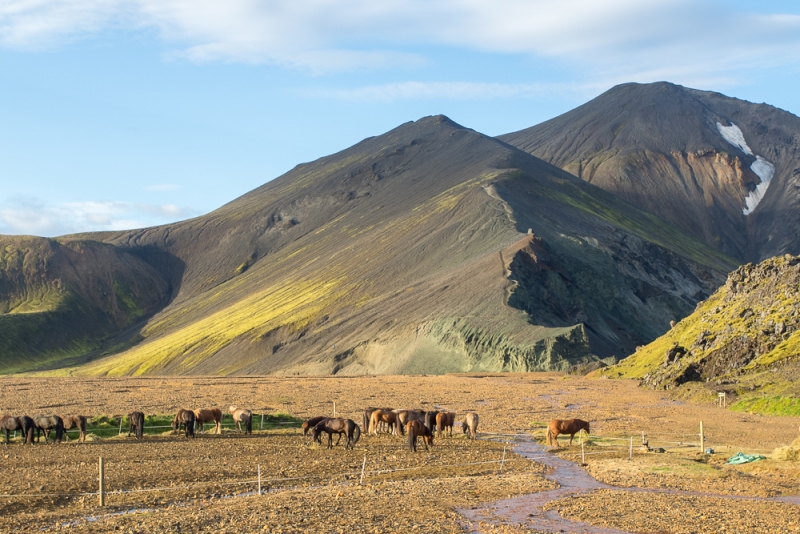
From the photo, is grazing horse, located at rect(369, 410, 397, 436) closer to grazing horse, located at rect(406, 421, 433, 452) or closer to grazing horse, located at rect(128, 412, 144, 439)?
grazing horse, located at rect(406, 421, 433, 452)

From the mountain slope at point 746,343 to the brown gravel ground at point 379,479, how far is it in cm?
502

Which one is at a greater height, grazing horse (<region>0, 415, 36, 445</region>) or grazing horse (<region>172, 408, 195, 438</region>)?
grazing horse (<region>0, 415, 36, 445</region>)

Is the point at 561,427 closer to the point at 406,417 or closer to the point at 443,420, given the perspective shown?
the point at 443,420

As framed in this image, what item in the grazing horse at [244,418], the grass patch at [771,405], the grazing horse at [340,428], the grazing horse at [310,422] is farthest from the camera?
the grass patch at [771,405]

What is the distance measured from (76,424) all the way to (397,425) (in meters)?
12.8

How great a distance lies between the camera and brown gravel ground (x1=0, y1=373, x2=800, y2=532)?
19.3 m

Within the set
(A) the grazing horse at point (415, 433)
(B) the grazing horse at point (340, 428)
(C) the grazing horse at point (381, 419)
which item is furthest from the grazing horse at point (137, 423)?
(A) the grazing horse at point (415, 433)

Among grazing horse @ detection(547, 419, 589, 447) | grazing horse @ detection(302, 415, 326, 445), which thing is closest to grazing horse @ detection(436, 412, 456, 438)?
grazing horse @ detection(547, 419, 589, 447)

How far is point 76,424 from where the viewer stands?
33.8m

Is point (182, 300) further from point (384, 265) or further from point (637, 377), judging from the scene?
point (637, 377)

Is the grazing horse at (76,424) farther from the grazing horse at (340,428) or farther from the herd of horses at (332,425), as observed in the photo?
the grazing horse at (340,428)

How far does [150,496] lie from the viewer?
21.7 metres

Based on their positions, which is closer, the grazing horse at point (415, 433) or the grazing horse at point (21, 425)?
the grazing horse at point (415, 433)

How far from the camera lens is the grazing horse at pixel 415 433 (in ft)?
102
